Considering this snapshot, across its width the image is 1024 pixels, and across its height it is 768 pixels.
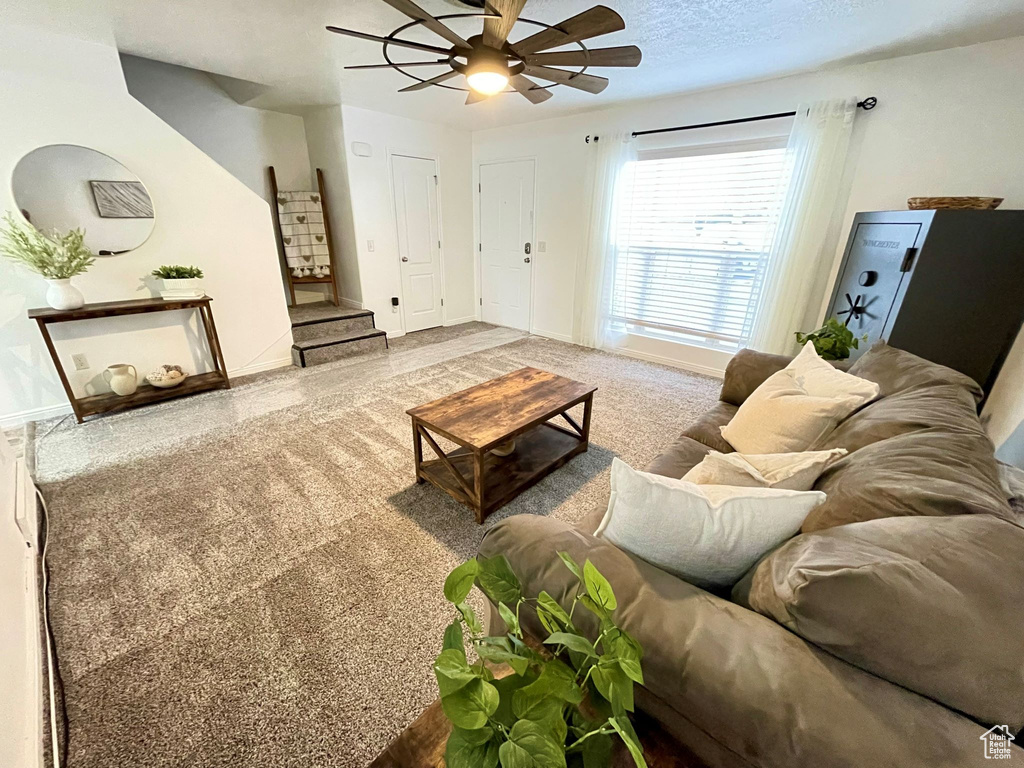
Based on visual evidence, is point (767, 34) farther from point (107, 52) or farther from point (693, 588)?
point (107, 52)

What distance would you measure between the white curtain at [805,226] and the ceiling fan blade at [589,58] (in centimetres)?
201

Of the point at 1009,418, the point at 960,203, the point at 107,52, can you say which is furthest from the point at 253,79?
the point at 1009,418

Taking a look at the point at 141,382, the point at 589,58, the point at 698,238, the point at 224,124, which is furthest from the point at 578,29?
the point at 224,124

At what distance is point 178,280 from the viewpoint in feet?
10.2

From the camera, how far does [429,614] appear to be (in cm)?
152

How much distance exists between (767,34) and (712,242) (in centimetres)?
156

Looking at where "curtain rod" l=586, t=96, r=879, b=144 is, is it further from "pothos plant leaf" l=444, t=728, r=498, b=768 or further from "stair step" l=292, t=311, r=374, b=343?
"pothos plant leaf" l=444, t=728, r=498, b=768

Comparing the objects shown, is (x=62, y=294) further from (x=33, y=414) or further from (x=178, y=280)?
(x=33, y=414)

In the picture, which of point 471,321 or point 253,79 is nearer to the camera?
point 253,79

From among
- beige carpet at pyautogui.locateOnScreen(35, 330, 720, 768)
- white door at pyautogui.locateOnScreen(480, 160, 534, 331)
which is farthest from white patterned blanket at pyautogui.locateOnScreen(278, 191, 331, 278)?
beige carpet at pyautogui.locateOnScreen(35, 330, 720, 768)

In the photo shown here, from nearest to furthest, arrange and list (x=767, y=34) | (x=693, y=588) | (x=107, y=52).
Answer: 1. (x=693, y=588)
2. (x=767, y=34)
3. (x=107, y=52)

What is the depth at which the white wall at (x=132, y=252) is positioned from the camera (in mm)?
Result: 2547

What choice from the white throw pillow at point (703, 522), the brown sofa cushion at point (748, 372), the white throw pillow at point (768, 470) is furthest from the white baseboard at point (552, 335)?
the white throw pillow at point (703, 522)

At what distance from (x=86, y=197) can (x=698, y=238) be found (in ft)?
16.0
